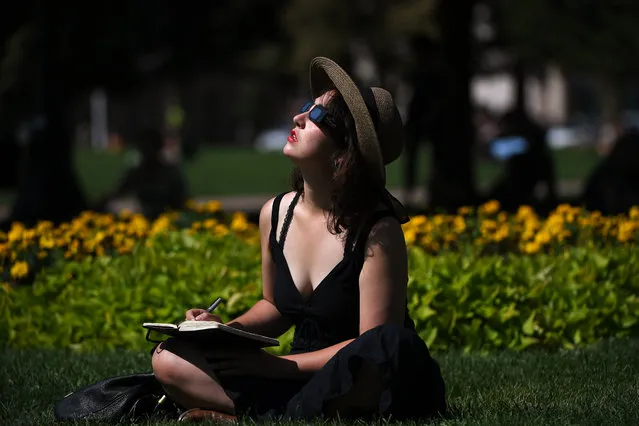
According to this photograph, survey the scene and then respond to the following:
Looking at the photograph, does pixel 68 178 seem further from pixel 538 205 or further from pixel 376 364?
pixel 376 364

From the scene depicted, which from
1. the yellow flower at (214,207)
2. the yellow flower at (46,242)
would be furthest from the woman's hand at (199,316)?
the yellow flower at (214,207)

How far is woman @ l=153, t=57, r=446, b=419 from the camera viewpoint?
180 inches

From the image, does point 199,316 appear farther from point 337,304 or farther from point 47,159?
point 47,159

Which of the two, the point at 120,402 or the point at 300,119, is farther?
the point at 120,402

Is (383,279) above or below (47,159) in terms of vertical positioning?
above

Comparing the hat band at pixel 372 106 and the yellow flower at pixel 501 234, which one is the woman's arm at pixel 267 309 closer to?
the hat band at pixel 372 106

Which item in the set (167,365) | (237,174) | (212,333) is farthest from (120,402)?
(237,174)

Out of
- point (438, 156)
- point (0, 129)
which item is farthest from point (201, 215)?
point (0, 129)

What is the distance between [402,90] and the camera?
194 feet

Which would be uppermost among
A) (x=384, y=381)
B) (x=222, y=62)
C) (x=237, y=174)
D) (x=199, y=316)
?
(x=222, y=62)

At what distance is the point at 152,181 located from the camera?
11594 millimetres

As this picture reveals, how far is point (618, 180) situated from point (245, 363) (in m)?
8.05

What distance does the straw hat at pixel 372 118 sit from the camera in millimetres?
4551

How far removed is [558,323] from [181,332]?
282 centimetres
